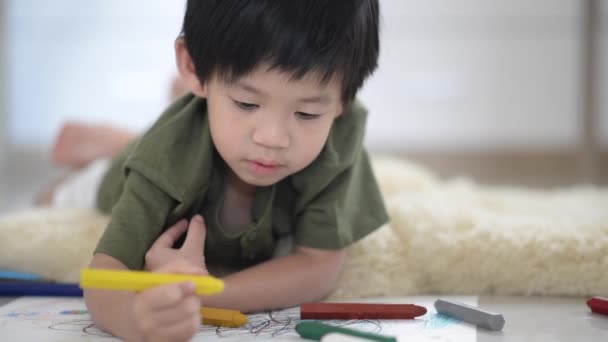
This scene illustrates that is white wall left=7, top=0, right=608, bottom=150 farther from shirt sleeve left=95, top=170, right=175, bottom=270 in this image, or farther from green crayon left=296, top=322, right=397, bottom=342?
green crayon left=296, top=322, right=397, bottom=342

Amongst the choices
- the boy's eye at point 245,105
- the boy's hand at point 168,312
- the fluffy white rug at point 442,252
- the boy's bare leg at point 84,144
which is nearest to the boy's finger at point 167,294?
the boy's hand at point 168,312

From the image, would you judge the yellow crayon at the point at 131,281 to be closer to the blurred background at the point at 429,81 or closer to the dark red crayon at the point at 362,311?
the dark red crayon at the point at 362,311

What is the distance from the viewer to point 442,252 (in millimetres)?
915

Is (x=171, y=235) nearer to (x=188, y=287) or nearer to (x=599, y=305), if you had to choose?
(x=188, y=287)

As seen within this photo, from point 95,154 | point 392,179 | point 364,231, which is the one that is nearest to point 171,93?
point 95,154

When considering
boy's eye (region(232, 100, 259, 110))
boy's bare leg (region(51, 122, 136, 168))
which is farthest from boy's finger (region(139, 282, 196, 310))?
boy's bare leg (region(51, 122, 136, 168))

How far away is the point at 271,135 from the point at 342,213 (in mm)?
Result: 195

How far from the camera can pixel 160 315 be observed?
561 millimetres

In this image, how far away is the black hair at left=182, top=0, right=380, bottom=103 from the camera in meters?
0.71

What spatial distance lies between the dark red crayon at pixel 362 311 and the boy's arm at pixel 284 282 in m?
0.08

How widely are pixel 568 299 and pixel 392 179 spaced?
1.68ft

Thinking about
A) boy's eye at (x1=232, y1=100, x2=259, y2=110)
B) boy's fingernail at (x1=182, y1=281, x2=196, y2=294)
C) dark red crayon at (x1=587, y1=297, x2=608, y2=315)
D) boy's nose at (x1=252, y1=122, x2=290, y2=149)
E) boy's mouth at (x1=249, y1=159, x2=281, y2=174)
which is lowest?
dark red crayon at (x1=587, y1=297, x2=608, y2=315)

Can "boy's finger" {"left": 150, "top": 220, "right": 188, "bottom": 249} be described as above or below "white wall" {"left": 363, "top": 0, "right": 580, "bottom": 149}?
below

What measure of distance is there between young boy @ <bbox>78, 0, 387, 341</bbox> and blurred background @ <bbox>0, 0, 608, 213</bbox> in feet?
5.06
